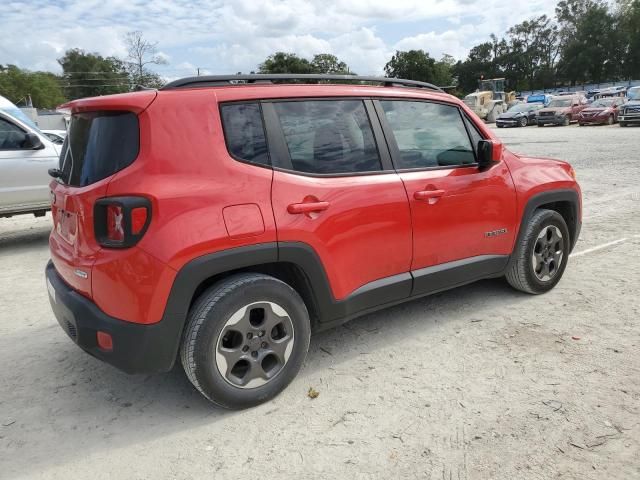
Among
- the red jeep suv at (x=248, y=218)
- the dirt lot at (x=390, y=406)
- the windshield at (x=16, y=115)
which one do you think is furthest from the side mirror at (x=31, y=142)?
the red jeep suv at (x=248, y=218)

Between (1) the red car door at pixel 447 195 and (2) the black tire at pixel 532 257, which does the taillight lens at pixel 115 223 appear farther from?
(2) the black tire at pixel 532 257

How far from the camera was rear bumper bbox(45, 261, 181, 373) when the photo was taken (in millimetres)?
2566

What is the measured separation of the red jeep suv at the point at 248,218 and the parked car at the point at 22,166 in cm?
426

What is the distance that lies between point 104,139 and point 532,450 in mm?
2610

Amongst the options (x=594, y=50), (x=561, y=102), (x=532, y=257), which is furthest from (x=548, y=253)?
(x=594, y=50)

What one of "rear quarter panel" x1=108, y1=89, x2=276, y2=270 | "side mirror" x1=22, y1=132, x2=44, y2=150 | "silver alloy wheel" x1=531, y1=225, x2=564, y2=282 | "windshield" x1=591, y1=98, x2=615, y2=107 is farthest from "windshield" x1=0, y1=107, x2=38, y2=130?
"windshield" x1=591, y1=98, x2=615, y2=107

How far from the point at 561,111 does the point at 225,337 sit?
32.2 meters

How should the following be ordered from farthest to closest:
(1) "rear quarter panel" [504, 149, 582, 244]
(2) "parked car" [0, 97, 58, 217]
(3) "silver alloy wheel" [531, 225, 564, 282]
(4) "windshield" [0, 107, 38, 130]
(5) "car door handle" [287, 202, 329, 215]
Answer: (4) "windshield" [0, 107, 38, 130]
(2) "parked car" [0, 97, 58, 217]
(3) "silver alloy wheel" [531, 225, 564, 282]
(1) "rear quarter panel" [504, 149, 582, 244]
(5) "car door handle" [287, 202, 329, 215]

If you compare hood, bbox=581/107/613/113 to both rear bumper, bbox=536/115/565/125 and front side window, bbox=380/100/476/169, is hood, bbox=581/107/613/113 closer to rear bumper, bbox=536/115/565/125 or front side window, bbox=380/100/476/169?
rear bumper, bbox=536/115/565/125

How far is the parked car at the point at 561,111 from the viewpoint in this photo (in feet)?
99.9

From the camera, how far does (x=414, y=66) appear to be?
85.2m

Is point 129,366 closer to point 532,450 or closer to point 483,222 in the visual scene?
point 532,450

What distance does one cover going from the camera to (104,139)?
2717mm

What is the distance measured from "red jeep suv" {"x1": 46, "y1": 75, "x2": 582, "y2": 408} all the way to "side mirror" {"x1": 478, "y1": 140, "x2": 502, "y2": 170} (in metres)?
0.01
